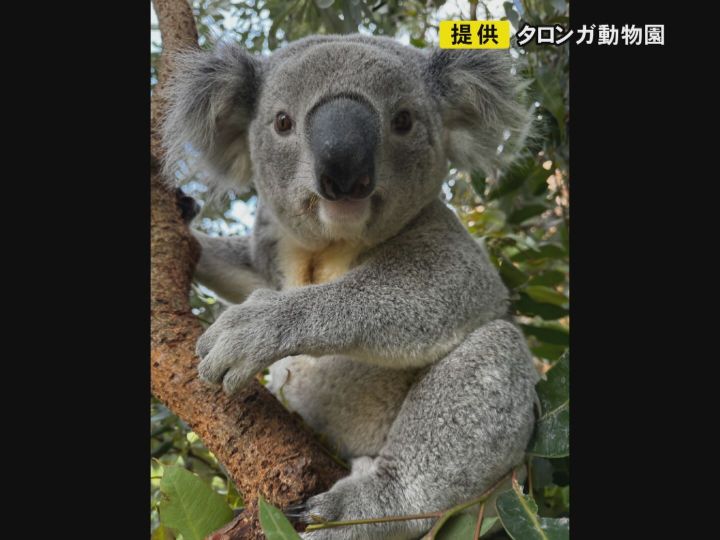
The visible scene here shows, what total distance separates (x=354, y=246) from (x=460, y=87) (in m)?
0.78

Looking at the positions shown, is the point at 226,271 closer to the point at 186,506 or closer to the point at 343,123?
the point at 343,123

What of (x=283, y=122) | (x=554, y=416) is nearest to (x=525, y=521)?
(x=554, y=416)

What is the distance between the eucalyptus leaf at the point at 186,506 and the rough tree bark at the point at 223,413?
57mm

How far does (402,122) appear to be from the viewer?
2.36 metres

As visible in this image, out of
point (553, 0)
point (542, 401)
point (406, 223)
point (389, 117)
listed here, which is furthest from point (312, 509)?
point (553, 0)

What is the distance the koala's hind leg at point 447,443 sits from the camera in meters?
2.07

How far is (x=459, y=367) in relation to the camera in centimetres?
221

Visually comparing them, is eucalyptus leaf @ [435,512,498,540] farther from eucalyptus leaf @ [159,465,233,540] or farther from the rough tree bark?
eucalyptus leaf @ [159,465,233,540]

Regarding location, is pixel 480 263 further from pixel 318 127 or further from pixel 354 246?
pixel 318 127

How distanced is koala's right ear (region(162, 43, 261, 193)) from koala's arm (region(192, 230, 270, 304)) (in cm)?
45

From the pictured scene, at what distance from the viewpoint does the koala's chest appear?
8.45ft

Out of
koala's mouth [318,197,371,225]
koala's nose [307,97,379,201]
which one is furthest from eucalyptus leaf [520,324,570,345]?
koala's nose [307,97,379,201]

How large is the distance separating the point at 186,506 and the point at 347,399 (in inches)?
35.4

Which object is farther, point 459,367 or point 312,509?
point 459,367
